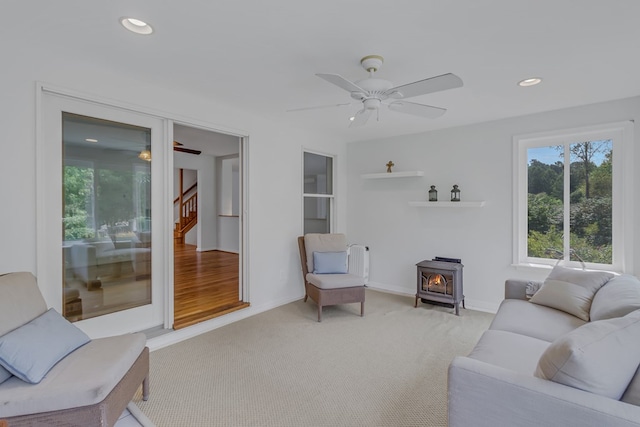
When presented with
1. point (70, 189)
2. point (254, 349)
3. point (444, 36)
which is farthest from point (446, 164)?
point (70, 189)

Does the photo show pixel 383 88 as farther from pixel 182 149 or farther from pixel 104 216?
pixel 182 149

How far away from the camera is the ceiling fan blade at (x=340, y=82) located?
6.52ft

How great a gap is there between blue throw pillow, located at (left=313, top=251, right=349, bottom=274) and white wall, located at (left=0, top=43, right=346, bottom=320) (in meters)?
0.50

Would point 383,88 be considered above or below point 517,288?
above

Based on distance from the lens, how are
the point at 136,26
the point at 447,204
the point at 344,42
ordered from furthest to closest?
the point at 447,204 < the point at 344,42 < the point at 136,26

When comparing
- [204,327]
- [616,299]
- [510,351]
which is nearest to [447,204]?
[616,299]

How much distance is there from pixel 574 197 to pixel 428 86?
111 inches

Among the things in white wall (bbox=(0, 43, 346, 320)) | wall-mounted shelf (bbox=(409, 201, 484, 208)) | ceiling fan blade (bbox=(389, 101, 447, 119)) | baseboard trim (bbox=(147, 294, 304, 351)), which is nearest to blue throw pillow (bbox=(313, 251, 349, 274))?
white wall (bbox=(0, 43, 346, 320))

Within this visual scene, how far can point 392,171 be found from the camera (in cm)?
498

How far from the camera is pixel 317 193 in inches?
200

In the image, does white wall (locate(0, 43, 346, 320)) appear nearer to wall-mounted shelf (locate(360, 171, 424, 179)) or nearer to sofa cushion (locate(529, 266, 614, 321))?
wall-mounted shelf (locate(360, 171, 424, 179))

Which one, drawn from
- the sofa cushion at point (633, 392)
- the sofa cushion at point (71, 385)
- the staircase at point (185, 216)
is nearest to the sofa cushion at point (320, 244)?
the sofa cushion at point (71, 385)

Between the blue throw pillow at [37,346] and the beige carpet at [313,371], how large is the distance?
665mm

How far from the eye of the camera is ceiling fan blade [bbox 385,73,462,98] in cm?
195
